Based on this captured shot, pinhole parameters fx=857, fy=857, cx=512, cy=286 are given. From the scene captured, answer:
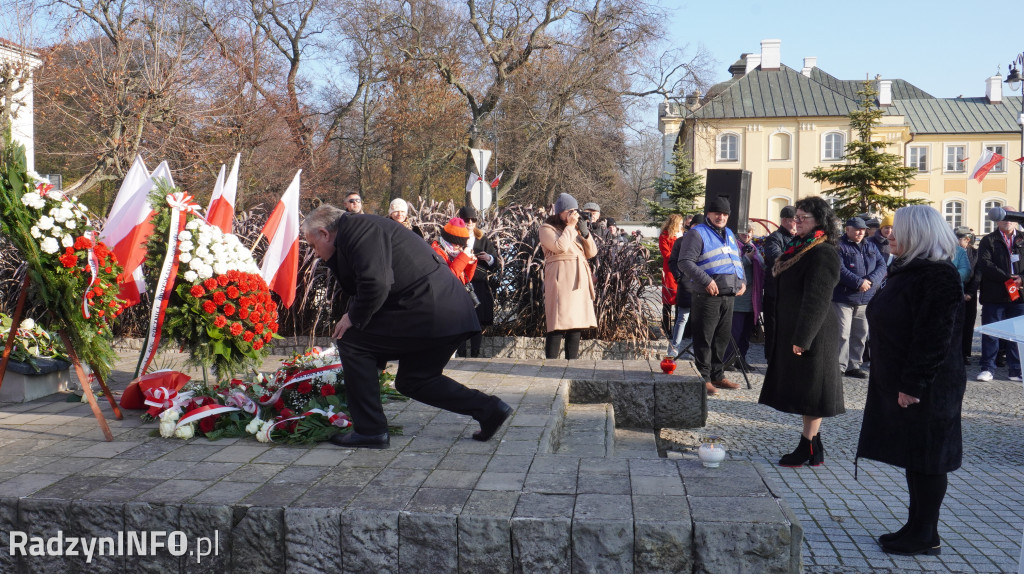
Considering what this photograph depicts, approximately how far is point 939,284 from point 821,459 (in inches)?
76.7

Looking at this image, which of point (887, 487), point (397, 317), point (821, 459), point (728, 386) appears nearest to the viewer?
point (397, 317)

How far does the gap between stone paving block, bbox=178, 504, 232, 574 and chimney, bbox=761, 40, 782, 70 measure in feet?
186

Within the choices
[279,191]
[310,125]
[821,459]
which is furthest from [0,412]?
[310,125]

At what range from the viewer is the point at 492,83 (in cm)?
2941

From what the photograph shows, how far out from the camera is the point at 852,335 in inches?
386

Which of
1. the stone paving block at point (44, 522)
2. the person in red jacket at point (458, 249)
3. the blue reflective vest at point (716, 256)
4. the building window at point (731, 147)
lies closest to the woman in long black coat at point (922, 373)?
the blue reflective vest at point (716, 256)

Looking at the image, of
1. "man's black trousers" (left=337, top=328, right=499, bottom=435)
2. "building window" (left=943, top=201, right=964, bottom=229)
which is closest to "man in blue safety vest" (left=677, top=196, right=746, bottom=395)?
"man's black trousers" (left=337, top=328, right=499, bottom=435)

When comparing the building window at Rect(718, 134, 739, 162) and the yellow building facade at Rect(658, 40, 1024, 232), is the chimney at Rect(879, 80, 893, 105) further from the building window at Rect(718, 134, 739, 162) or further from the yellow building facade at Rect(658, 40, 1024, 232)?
the building window at Rect(718, 134, 739, 162)

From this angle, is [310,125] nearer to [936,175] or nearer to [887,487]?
[887,487]

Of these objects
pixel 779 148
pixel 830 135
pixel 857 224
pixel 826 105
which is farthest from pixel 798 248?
pixel 826 105

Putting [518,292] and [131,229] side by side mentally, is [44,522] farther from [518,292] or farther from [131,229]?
[518,292]

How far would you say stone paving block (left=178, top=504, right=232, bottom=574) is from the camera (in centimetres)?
356

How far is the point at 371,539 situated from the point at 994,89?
6363cm

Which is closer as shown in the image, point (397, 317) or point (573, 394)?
point (397, 317)
